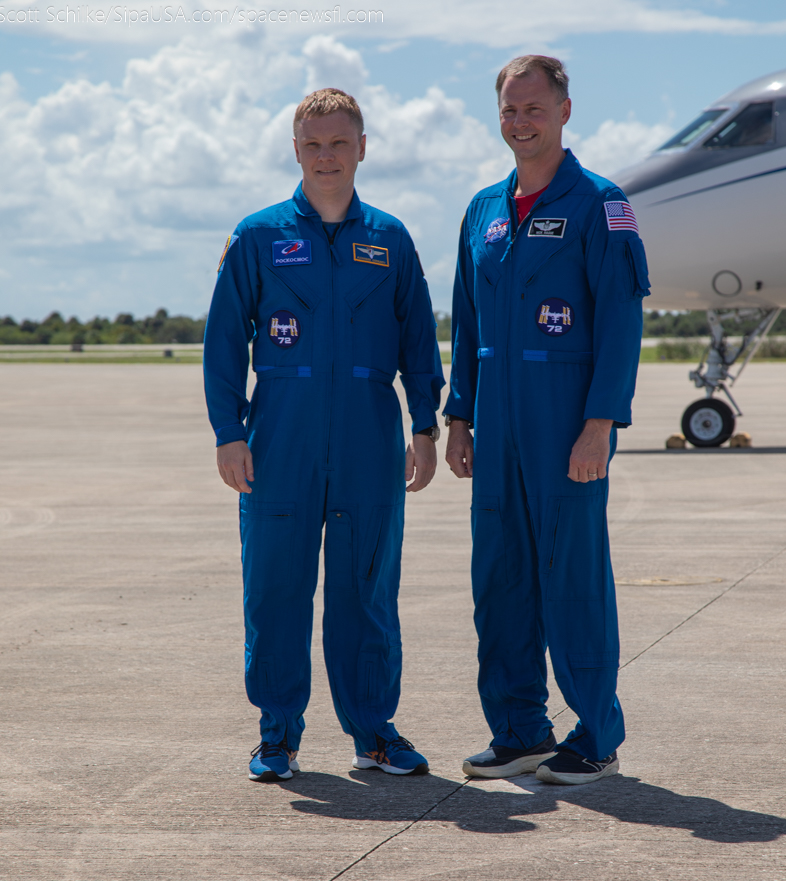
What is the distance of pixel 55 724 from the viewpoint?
166 inches

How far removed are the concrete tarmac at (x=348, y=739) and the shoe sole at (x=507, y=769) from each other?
41 mm

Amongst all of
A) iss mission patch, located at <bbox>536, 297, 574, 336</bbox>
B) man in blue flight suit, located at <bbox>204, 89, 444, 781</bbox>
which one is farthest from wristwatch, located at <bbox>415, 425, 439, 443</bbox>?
iss mission patch, located at <bbox>536, 297, 574, 336</bbox>

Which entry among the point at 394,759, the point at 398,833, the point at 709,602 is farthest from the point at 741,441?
the point at 398,833

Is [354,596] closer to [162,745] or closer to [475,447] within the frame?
[475,447]

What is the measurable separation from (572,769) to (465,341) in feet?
4.82

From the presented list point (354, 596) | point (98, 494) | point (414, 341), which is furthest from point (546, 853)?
point (98, 494)

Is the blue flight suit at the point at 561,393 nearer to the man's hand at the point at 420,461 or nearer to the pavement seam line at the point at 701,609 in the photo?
the man's hand at the point at 420,461

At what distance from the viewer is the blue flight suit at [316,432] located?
3.67 metres

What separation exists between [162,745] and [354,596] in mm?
910

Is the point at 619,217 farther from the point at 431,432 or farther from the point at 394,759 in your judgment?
the point at 394,759

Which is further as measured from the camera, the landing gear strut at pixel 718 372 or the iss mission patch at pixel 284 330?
the landing gear strut at pixel 718 372

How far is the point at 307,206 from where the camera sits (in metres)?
3.74

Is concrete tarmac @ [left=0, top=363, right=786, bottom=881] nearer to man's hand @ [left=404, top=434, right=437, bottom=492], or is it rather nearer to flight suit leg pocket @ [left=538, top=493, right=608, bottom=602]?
flight suit leg pocket @ [left=538, top=493, right=608, bottom=602]

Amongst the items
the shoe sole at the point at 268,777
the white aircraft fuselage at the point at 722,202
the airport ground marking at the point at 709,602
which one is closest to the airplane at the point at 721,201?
the white aircraft fuselage at the point at 722,202
